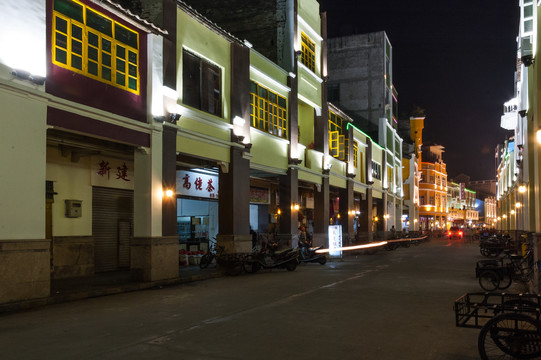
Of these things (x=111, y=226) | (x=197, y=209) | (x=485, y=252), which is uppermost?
(x=197, y=209)

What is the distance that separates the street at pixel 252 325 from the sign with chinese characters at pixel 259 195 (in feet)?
43.3

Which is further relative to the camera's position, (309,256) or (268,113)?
(268,113)

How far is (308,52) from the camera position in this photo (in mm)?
30750

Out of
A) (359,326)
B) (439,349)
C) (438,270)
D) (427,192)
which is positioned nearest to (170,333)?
(359,326)

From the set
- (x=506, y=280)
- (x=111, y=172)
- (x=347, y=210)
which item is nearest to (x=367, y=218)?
(x=347, y=210)

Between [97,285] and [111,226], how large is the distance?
512cm

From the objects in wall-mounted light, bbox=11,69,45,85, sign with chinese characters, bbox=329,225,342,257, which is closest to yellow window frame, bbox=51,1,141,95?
wall-mounted light, bbox=11,69,45,85

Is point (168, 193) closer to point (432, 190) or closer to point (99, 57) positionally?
point (99, 57)

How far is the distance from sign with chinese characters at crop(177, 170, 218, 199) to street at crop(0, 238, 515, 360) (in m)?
7.28

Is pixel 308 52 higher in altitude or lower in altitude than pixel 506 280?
higher

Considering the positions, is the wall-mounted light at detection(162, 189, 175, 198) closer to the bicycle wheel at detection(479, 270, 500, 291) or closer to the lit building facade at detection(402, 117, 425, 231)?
the bicycle wheel at detection(479, 270, 500, 291)

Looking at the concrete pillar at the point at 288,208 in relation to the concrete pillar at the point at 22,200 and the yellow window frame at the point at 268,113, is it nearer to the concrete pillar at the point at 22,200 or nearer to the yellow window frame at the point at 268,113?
the yellow window frame at the point at 268,113

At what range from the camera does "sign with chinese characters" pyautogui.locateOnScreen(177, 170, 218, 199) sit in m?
21.9

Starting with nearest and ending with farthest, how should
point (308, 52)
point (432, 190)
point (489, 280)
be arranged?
1. point (489, 280)
2. point (308, 52)
3. point (432, 190)
